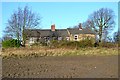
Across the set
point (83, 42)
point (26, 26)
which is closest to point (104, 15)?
point (26, 26)

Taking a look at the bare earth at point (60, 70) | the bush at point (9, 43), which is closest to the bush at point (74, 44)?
the bush at point (9, 43)

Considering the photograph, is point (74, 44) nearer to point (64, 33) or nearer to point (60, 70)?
point (60, 70)

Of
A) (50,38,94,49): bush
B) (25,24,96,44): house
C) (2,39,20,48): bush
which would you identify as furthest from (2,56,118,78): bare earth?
(25,24,96,44): house

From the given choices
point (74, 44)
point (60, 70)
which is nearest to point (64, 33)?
point (74, 44)

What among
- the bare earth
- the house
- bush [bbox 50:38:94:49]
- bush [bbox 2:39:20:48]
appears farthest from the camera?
the house

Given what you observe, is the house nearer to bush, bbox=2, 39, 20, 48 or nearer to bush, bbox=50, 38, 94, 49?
bush, bbox=2, 39, 20, 48

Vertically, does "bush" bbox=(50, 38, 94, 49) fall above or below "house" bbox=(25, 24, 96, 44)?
below

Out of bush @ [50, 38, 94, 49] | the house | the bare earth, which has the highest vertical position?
the house

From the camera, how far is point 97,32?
251 ft

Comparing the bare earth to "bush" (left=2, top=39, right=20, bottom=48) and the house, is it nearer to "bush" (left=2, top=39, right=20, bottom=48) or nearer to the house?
"bush" (left=2, top=39, right=20, bottom=48)

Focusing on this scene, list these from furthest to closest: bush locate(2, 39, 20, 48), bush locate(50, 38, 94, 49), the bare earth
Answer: bush locate(2, 39, 20, 48)
bush locate(50, 38, 94, 49)
the bare earth

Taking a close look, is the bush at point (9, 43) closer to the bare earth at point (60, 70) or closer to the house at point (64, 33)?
the house at point (64, 33)

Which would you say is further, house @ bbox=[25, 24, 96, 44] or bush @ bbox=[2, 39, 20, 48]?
house @ bbox=[25, 24, 96, 44]

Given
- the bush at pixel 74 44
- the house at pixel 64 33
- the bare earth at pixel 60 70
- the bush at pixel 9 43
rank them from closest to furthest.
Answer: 1. the bare earth at pixel 60 70
2. the bush at pixel 74 44
3. the bush at pixel 9 43
4. the house at pixel 64 33
